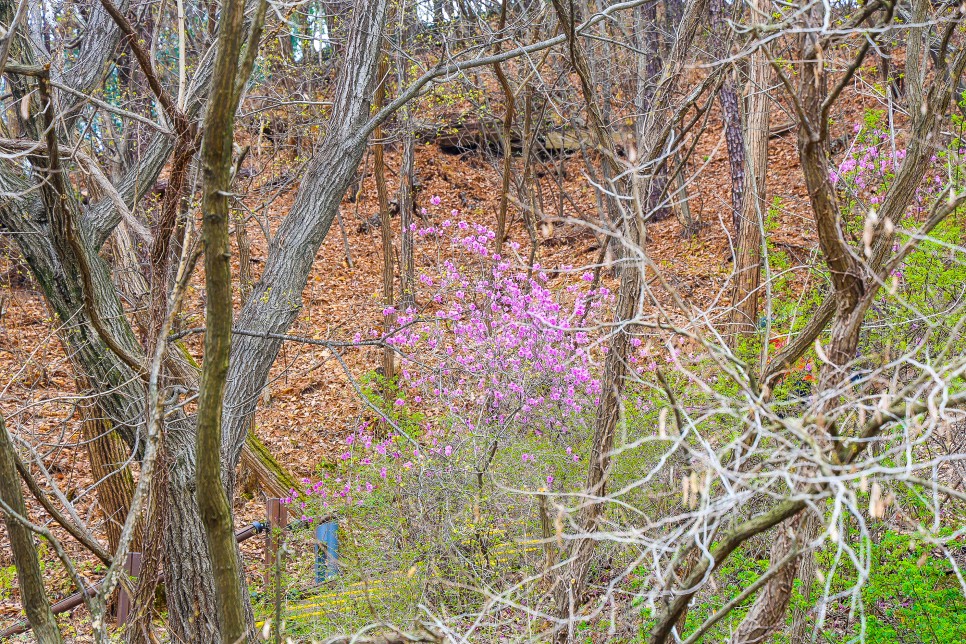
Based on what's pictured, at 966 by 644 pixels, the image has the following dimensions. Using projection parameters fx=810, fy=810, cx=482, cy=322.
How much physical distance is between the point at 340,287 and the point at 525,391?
7.63 meters

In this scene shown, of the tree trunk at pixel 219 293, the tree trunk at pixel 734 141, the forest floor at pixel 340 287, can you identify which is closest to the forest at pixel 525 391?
the tree trunk at pixel 219 293

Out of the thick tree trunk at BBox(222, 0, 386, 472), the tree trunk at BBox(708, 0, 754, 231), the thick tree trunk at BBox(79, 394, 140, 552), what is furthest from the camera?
the tree trunk at BBox(708, 0, 754, 231)

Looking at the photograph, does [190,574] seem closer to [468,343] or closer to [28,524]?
[28,524]

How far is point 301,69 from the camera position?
11.7 m

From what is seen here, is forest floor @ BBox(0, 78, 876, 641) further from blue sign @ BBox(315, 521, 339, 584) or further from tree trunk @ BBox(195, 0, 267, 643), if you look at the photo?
tree trunk @ BBox(195, 0, 267, 643)

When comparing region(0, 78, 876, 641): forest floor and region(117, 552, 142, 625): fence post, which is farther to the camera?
region(0, 78, 876, 641): forest floor

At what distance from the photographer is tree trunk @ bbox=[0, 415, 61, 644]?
2975mm

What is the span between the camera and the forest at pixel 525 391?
7.18ft

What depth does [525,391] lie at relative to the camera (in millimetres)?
6371

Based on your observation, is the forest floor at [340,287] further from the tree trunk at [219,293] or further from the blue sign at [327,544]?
the tree trunk at [219,293]

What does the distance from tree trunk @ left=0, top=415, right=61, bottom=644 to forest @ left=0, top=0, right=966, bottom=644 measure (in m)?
0.01

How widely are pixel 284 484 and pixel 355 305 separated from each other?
5.49 metres

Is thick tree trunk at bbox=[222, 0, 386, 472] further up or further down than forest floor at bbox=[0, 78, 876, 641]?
further up

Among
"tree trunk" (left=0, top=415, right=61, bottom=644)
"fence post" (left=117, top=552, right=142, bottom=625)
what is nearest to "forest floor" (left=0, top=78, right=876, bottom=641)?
"fence post" (left=117, top=552, right=142, bottom=625)
